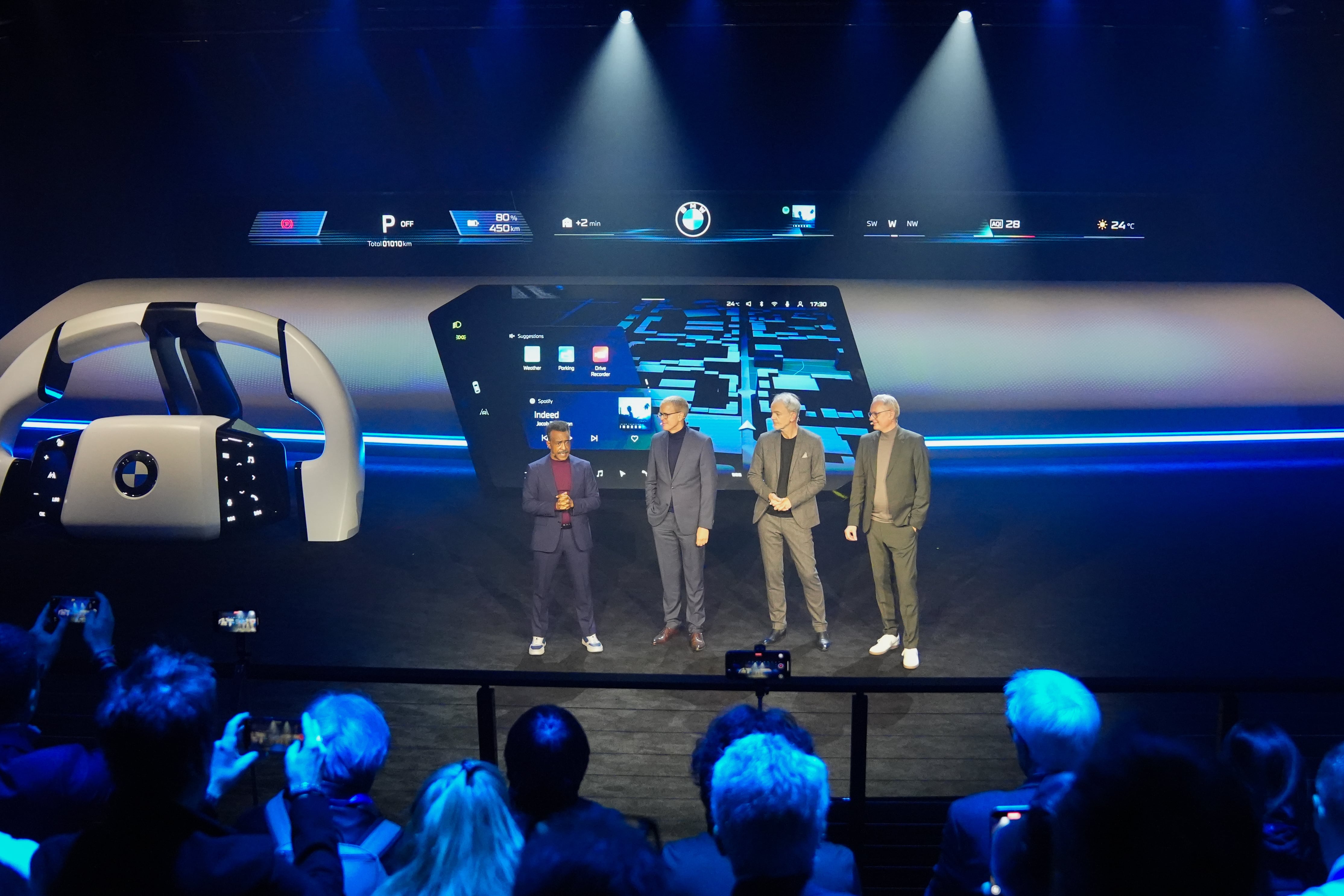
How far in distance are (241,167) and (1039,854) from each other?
7.34 m

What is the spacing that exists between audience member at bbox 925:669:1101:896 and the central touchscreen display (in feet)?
16.9

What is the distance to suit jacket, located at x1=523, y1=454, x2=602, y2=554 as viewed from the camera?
5.05 m

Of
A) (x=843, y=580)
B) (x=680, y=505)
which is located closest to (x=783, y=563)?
(x=680, y=505)

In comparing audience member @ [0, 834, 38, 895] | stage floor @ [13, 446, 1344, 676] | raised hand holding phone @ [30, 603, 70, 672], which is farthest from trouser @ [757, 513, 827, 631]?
audience member @ [0, 834, 38, 895]

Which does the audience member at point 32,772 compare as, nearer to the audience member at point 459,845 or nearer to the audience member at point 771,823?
the audience member at point 459,845

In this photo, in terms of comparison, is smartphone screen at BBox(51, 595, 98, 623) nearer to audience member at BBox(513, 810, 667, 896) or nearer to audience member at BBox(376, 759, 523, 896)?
audience member at BBox(376, 759, 523, 896)

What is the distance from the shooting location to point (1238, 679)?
2.63 meters

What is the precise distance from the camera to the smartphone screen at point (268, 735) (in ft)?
6.04

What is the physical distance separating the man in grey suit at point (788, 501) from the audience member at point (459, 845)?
367 centimetres

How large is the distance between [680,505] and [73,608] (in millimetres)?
3195

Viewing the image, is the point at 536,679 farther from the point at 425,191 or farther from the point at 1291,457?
the point at 1291,457

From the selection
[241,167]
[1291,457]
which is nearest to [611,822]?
[241,167]

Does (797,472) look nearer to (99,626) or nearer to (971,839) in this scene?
(971,839)

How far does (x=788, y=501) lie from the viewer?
16.8 feet
